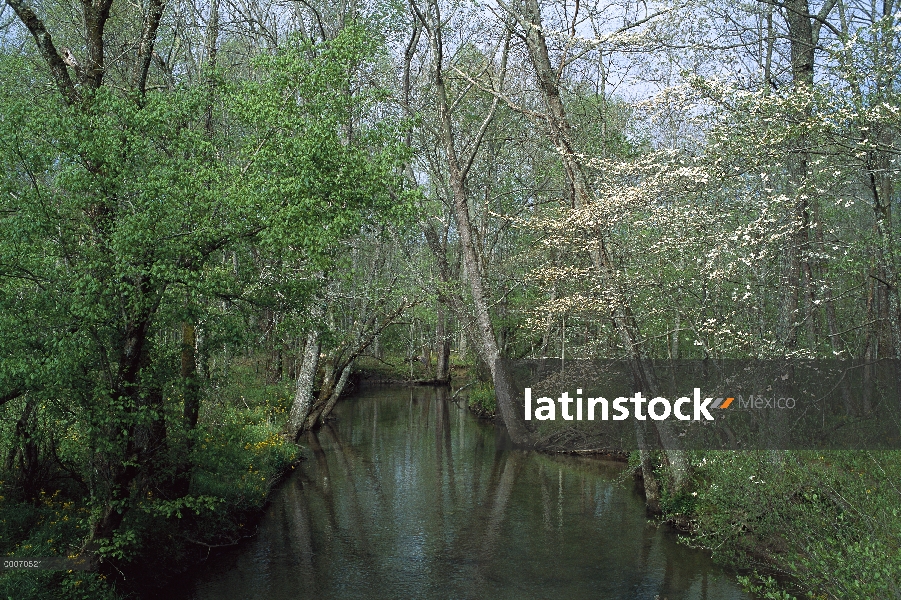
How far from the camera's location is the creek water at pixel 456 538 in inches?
439

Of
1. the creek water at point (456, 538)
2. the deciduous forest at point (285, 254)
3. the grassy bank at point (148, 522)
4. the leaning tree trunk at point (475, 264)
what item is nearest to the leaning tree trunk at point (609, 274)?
the deciduous forest at point (285, 254)

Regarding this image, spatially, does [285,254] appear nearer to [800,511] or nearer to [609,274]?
[609,274]

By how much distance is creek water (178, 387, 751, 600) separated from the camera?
1115cm

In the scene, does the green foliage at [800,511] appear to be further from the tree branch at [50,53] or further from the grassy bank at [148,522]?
the tree branch at [50,53]

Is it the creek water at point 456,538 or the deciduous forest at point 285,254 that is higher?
the deciduous forest at point 285,254

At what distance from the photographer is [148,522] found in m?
10.7

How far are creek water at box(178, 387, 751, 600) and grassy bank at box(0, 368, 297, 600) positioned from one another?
46 cm

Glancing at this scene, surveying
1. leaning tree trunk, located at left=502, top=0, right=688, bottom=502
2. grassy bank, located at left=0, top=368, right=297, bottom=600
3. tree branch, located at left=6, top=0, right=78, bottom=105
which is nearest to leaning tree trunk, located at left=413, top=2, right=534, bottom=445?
leaning tree trunk, located at left=502, top=0, right=688, bottom=502

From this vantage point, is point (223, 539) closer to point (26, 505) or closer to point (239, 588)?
point (239, 588)

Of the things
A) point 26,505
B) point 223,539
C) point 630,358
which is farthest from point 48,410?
point 630,358

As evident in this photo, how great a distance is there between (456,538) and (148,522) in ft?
17.4

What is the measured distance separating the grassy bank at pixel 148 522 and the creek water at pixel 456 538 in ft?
1.51

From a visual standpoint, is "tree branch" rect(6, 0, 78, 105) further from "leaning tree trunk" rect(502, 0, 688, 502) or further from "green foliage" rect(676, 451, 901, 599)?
"green foliage" rect(676, 451, 901, 599)

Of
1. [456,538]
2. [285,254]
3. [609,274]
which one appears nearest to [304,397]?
[456,538]
